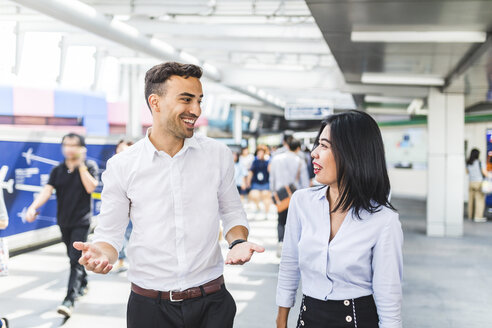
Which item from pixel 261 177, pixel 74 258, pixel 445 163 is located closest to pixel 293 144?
pixel 74 258

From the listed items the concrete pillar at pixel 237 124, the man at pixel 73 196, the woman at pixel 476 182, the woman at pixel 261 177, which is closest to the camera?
the man at pixel 73 196

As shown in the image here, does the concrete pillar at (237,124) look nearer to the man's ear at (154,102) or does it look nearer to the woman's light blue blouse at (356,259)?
the man's ear at (154,102)

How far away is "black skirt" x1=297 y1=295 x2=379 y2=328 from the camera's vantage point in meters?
2.23

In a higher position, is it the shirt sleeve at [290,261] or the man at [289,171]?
the man at [289,171]

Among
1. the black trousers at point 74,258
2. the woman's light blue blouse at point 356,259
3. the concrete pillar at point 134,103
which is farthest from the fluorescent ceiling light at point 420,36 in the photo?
the concrete pillar at point 134,103

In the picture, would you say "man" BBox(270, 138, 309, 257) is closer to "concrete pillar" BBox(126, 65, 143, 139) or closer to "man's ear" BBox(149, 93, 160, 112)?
"man's ear" BBox(149, 93, 160, 112)

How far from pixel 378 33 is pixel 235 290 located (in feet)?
11.5

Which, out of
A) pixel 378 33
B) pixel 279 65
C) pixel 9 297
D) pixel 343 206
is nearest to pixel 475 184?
pixel 279 65

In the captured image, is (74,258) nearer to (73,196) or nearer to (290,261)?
(73,196)

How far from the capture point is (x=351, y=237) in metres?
2.28

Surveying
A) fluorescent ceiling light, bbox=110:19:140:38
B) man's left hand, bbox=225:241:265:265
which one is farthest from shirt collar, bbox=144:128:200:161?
fluorescent ceiling light, bbox=110:19:140:38

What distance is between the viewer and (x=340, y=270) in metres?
2.25

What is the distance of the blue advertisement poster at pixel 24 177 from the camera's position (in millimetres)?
9234

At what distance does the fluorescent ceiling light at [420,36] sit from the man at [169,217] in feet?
15.9
